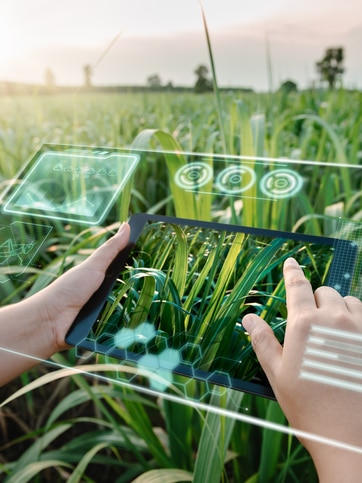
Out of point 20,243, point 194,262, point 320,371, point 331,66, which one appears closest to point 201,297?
point 194,262

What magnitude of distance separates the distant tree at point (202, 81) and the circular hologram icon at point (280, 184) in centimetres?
56

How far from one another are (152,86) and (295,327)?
106 centimetres

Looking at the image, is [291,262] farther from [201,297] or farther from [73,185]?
[73,185]

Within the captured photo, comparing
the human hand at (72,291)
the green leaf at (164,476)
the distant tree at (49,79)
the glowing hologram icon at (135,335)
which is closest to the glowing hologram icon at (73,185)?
the human hand at (72,291)

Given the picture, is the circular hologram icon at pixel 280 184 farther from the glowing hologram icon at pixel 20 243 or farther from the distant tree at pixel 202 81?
the distant tree at pixel 202 81

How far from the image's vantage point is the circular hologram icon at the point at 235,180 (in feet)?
2.64

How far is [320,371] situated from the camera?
44 centimetres

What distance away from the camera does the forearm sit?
61cm

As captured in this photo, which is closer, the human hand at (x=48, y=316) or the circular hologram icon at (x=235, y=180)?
the human hand at (x=48, y=316)

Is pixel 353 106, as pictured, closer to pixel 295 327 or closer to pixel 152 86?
pixel 152 86

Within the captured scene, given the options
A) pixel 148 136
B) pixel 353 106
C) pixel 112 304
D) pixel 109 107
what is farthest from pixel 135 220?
pixel 353 106

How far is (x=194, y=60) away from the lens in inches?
50.4

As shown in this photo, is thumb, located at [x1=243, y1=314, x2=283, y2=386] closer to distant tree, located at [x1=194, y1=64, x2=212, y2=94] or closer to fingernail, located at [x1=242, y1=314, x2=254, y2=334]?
fingernail, located at [x1=242, y1=314, x2=254, y2=334]

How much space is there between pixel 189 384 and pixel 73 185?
397 mm
